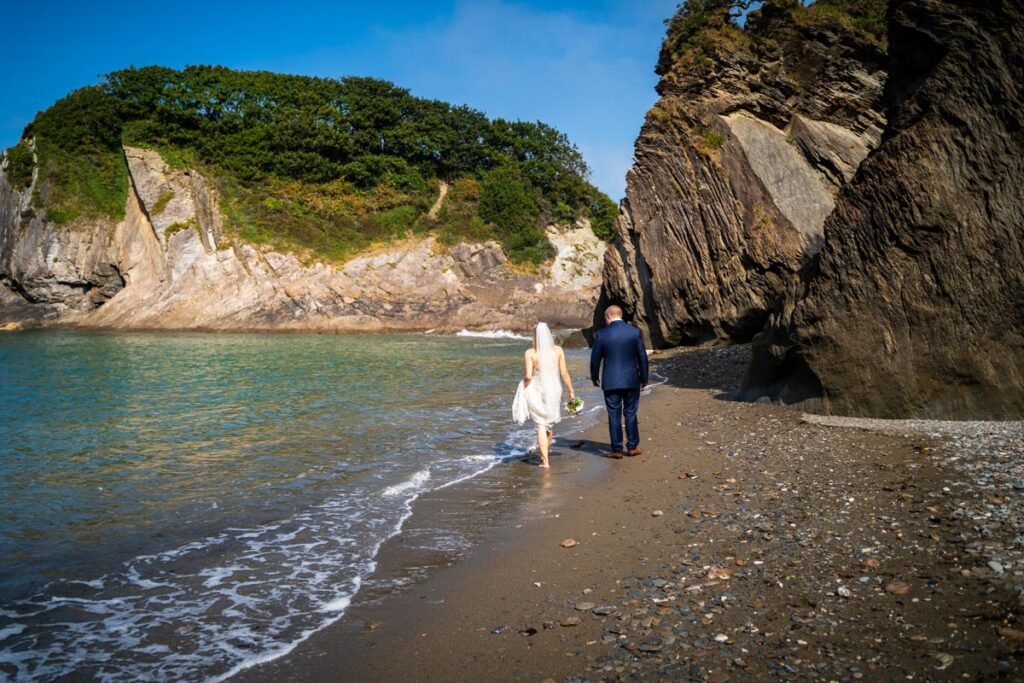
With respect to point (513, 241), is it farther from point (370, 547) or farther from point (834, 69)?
point (370, 547)

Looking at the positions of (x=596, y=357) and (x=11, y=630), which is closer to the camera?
(x=11, y=630)

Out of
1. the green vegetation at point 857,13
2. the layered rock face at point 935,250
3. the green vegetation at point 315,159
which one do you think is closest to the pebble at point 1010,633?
the layered rock face at point 935,250

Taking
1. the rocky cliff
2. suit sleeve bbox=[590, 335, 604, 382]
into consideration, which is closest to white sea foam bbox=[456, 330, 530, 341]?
the rocky cliff

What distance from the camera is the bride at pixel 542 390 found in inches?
383

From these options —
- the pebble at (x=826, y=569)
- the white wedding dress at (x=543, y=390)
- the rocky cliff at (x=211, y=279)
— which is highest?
the rocky cliff at (x=211, y=279)

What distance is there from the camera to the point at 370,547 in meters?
6.53

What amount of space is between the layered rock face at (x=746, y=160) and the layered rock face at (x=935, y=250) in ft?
44.6

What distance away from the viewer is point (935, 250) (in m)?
10.4

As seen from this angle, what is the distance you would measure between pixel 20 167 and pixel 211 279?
80.0 feet

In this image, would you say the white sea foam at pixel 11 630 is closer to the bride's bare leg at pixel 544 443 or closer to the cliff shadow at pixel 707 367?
the bride's bare leg at pixel 544 443

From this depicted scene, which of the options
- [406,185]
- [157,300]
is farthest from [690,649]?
[406,185]

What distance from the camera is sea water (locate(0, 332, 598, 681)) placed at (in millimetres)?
4711

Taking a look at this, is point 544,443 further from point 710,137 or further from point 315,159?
point 315,159

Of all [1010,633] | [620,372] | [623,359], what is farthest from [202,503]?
[1010,633]
